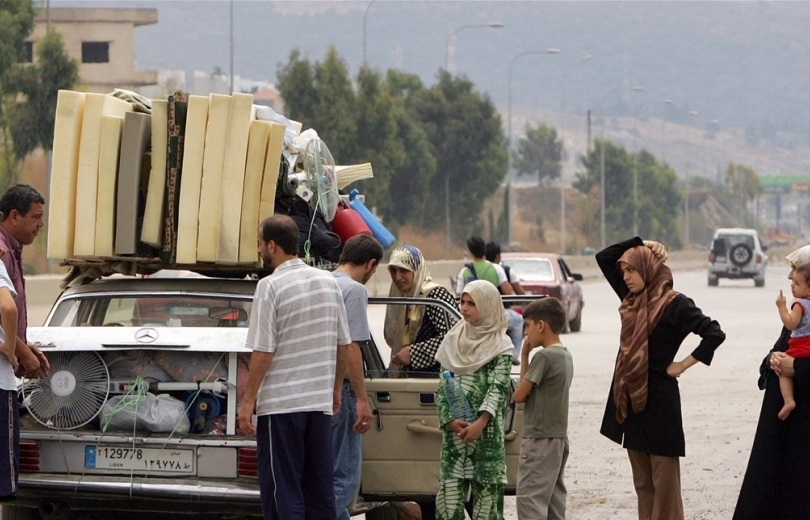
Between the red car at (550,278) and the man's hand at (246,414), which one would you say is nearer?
the man's hand at (246,414)

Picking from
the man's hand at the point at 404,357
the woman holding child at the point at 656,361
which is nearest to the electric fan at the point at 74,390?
the man's hand at the point at 404,357

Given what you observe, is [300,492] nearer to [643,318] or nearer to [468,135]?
[643,318]

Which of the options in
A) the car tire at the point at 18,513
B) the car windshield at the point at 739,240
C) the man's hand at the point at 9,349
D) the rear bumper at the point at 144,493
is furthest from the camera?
the car windshield at the point at 739,240

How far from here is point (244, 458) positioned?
6.87 metres

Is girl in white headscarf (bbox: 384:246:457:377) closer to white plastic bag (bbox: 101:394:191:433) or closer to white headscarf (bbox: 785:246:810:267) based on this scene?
white plastic bag (bbox: 101:394:191:433)

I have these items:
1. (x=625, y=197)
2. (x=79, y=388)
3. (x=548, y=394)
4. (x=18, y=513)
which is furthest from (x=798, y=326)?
(x=625, y=197)

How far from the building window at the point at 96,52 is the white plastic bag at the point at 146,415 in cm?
7441

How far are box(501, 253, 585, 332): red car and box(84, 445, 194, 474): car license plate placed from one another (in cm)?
1791

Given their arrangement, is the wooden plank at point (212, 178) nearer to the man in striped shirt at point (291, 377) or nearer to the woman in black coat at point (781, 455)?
the man in striped shirt at point (291, 377)

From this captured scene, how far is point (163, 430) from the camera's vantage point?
23.1ft

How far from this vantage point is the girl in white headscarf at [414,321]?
310 inches

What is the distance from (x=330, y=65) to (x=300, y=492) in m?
51.4

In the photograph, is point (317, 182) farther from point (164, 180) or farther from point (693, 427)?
point (693, 427)

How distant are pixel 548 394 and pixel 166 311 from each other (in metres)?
2.36
